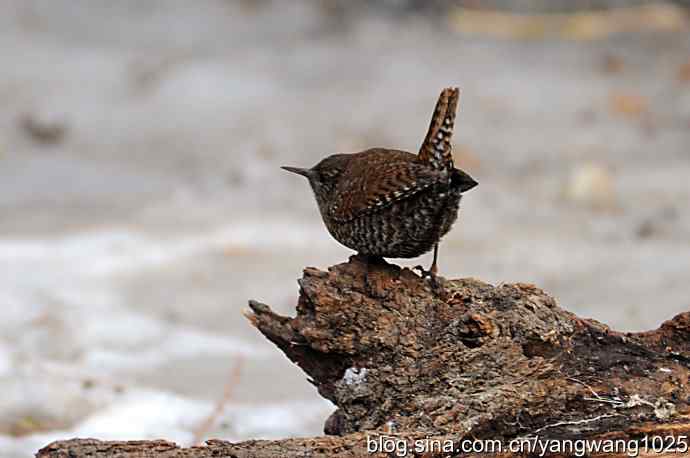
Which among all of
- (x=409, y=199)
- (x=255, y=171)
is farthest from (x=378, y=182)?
(x=255, y=171)

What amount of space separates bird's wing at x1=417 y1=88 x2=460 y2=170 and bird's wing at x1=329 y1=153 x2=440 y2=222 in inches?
1.5

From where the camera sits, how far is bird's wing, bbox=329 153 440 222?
3.57 metres

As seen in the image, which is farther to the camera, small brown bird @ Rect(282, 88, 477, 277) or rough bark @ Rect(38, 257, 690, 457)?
A: small brown bird @ Rect(282, 88, 477, 277)

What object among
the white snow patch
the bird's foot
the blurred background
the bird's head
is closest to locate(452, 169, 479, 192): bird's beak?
the bird's foot

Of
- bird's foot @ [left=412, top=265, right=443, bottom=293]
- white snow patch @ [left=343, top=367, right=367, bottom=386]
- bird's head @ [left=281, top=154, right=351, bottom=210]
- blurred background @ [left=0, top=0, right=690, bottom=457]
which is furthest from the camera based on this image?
blurred background @ [left=0, top=0, right=690, bottom=457]

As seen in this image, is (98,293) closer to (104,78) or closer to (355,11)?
(104,78)

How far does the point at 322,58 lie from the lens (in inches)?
401

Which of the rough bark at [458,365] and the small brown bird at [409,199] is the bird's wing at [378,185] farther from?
the rough bark at [458,365]

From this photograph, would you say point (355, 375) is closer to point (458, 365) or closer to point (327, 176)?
A: point (458, 365)

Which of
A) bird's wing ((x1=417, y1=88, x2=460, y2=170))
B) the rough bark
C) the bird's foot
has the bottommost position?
the rough bark

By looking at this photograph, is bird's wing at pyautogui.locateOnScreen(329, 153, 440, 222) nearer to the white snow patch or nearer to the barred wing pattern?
the barred wing pattern

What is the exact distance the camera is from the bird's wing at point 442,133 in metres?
3.58

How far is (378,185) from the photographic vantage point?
12.0ft

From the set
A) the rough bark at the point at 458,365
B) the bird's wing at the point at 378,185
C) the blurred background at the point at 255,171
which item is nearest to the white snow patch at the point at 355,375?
the rough bark at the point at 458,365
